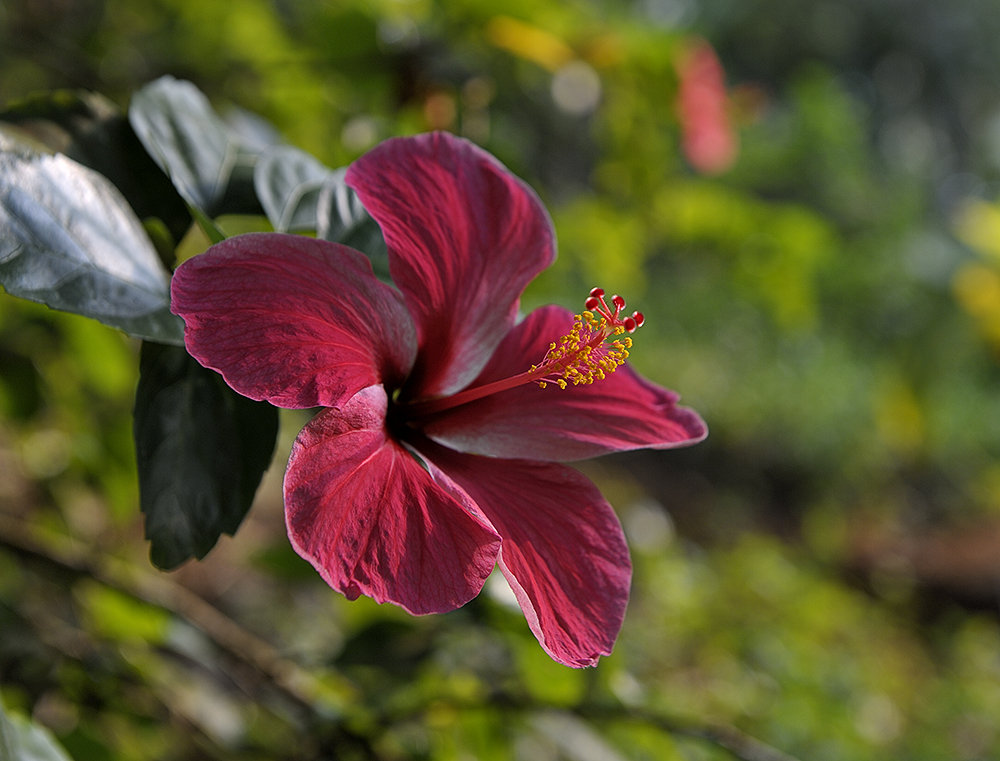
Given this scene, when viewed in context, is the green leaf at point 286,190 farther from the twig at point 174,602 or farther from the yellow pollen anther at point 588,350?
the twig at point 174,602

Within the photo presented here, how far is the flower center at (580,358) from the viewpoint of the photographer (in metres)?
0.43

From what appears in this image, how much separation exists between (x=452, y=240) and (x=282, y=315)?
0.36 feet

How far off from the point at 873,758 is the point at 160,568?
44.9 inches

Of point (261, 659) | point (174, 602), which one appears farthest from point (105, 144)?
point (174, 602)

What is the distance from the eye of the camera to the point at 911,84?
721 cm

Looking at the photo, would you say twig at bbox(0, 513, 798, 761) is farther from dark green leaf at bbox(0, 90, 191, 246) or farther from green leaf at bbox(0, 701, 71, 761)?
dark green leaf at bbox(0, 90, 191, 246)

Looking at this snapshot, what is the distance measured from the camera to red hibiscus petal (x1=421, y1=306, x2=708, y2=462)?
44cm

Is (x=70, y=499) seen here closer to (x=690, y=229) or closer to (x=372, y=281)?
(x=372, y=281)

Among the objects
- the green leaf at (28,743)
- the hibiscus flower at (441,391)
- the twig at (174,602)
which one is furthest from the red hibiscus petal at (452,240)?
the twig at (174,602)

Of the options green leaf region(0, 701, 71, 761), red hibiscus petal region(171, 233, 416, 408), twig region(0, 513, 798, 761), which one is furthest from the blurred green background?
red hibiscus petal region(171, 233, 416, 408)

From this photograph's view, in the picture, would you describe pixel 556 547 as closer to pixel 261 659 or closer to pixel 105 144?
pixel 105 144

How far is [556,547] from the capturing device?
403 mm

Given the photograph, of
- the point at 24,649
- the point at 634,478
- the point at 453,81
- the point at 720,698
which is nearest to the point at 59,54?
the point at 453,81

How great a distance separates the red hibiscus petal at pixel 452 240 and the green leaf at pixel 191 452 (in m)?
0.10
